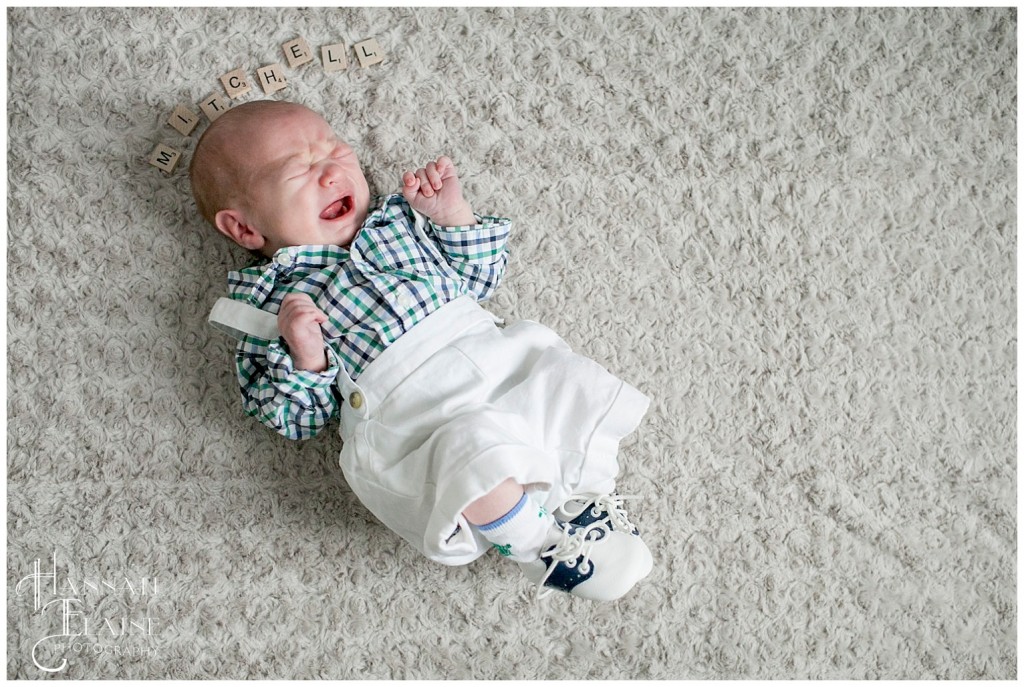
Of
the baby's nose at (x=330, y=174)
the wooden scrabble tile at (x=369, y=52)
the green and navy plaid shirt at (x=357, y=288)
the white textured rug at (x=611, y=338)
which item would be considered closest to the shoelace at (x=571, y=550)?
the white textured rug at (x=611, y=338)

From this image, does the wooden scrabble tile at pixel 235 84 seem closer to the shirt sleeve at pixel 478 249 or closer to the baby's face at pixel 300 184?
the baby's face at pixel 300 184

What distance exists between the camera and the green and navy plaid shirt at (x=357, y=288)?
1.21 metres

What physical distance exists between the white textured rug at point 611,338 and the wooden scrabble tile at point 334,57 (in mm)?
21

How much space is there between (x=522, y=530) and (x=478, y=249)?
43cm

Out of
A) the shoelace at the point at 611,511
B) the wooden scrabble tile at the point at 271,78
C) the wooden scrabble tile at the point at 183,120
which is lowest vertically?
the shoelace at the point at 611,511

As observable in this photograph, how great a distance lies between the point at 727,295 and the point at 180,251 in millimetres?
900

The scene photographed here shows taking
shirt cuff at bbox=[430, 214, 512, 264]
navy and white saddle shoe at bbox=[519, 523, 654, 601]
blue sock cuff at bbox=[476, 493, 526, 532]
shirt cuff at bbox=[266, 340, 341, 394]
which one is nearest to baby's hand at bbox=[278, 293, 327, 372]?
shirt cuff at bbox=[266, 340, 341, 394]

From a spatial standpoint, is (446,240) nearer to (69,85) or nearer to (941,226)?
(69,85)

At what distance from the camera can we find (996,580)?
1359 millimetres

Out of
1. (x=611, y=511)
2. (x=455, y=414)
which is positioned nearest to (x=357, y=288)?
(x=455, y=414)

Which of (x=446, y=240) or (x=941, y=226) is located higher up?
(x=941, y=226)

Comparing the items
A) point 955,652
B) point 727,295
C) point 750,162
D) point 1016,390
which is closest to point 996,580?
point 955,652

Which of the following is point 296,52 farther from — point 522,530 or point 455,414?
point 522,530

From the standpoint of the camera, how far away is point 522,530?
1.17m
